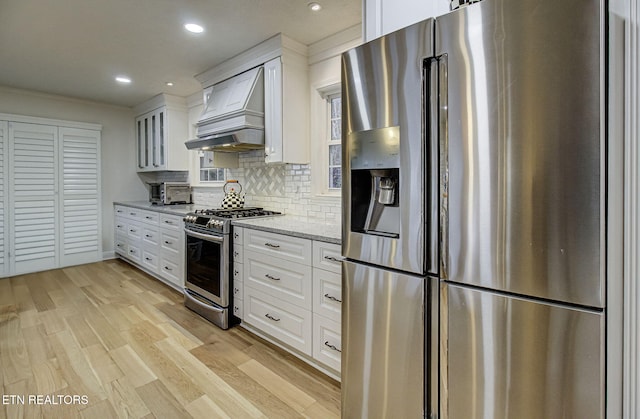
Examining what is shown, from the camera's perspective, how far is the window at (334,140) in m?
2.81

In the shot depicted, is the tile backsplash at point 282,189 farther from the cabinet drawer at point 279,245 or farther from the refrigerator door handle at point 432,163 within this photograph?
the refrigerator door handle at point 432,163

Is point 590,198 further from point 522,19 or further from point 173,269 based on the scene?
point 173,269

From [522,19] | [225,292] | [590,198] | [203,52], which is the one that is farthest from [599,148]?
[203,52]

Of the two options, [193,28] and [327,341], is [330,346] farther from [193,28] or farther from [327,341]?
[193,28]

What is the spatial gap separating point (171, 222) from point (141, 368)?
176 cm

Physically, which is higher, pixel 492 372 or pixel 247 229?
pixel 247 229

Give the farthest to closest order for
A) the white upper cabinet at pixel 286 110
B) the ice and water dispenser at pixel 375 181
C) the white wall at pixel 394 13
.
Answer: the white upper cabinet at pixel 286 110 < the white wall at pixel 394 13 < the ice and water dispenser at pixel 375 181

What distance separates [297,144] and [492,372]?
2275 mm

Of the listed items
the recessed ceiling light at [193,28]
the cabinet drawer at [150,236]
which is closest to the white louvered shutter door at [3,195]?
the cabinet drawer at [150,236]

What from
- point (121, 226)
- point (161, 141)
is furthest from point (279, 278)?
point (121, 226)

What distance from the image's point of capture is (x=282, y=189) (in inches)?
128

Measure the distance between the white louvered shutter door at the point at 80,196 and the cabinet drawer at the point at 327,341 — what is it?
176 inches

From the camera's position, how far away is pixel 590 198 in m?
0.86

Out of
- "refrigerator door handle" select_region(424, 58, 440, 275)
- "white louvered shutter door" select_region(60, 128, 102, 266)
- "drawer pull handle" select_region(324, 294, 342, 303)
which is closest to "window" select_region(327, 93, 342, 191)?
"drawer pull handle" select_region(324, 294, 342, 303)
